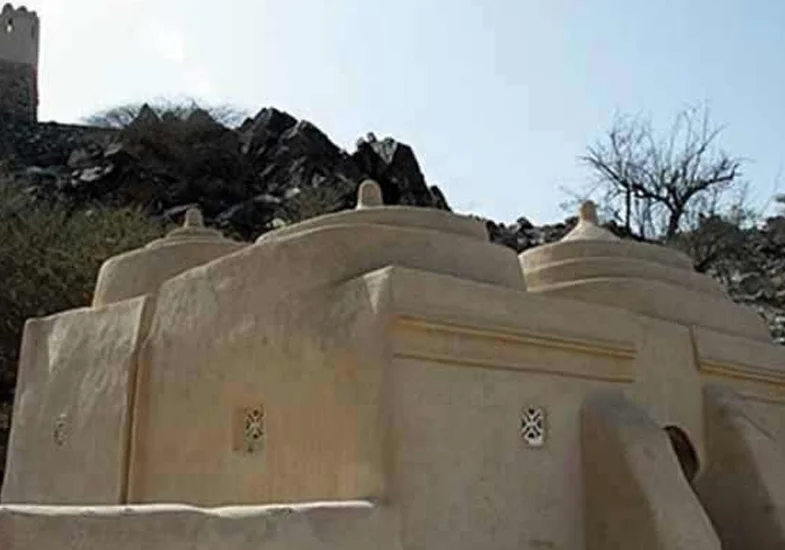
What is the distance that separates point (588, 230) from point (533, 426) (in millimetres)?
4305

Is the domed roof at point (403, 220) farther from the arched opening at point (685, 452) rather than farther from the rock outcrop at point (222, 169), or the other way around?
the rock outcrop at point (222, 169)

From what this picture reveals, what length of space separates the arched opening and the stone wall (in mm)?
35825

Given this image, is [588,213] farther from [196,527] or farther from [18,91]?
[18,91]

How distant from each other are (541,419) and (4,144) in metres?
33.9

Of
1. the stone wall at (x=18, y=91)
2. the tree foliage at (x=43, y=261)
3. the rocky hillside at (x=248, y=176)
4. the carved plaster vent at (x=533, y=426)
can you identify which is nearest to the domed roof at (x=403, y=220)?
the carved plaster vent at (x=533, y=426)

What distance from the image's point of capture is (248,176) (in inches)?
1340

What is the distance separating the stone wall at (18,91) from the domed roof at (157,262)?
32152 millimetres

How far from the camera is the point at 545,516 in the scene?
8617mm

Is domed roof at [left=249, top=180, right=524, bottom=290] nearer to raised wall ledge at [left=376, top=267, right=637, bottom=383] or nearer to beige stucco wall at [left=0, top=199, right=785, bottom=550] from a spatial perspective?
beige stucco wall at [left=0, top=199, right=785, bottom=550]

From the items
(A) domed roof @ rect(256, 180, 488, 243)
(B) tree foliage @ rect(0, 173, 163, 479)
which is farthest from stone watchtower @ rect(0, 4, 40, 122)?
(A) domed roof @ rect(256, 180, 488, 243)

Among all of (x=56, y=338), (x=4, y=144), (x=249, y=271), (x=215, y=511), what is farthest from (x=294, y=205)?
(x=215, y=511)

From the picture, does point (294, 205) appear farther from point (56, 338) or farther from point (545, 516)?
point (545, 516)

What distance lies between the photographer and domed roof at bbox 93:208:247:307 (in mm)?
11172

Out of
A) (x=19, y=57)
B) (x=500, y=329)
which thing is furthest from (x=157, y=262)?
(x=19, y=57)
